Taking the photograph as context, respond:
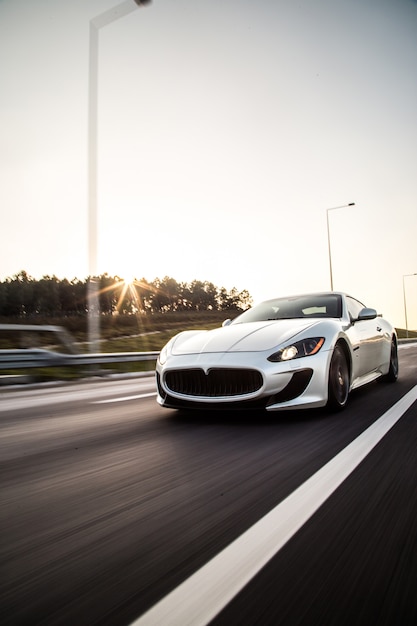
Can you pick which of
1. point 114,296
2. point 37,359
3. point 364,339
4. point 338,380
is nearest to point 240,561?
point 338,380

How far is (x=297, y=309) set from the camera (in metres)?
5.88

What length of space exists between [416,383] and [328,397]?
3290 mm

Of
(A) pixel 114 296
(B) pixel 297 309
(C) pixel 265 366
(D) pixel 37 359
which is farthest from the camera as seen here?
(A) pixel 114 296

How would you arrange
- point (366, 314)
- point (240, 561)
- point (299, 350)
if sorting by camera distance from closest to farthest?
point (240, 561) < point (299, 350) < point (366, 314)

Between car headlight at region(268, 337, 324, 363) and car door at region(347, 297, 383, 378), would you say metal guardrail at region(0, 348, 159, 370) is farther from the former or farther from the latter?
car headlight at region(268, 337, 324, 363)

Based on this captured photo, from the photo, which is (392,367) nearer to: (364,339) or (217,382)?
(364,339)

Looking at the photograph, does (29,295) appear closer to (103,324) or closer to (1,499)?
(103,324)

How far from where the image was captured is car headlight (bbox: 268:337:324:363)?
166 inches

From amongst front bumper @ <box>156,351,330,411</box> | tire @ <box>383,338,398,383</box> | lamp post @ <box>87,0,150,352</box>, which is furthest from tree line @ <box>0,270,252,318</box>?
front bumper @ <box>156,351,330,411</box>

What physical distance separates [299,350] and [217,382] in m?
0.78

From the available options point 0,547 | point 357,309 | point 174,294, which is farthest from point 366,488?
point 174,294

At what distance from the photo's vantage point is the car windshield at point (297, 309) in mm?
5730

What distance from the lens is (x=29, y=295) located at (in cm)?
10794

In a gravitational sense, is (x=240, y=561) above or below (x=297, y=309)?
Result: below
